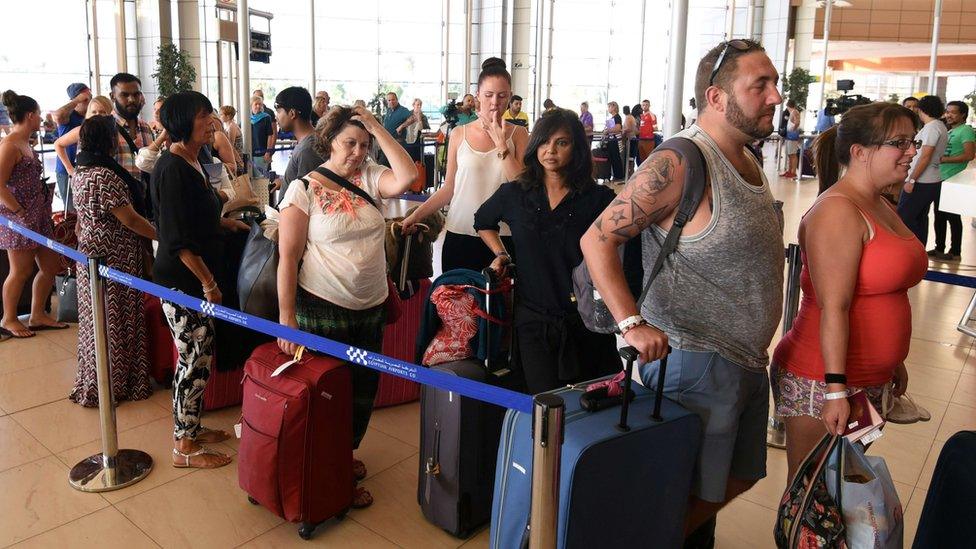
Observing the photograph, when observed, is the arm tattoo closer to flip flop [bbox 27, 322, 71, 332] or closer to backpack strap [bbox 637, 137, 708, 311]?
backpack strap [bbox 637, 137, 708, 311]

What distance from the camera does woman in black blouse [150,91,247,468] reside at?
295 cm

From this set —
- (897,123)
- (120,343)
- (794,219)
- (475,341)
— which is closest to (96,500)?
(120,343)

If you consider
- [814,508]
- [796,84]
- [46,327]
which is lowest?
[46,327]

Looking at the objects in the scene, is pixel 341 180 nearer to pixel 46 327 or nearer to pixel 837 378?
pixel 837 378

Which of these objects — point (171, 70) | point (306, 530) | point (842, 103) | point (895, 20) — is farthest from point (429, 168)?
point (895, 20)

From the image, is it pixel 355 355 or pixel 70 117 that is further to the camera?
pixel 70 117

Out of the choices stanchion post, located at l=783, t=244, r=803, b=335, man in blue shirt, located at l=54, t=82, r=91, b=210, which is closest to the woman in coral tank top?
stanchion post, located at l=783, t=244, r=803, b=335

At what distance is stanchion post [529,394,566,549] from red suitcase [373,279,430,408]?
7.43 feet

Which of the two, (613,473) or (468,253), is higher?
(468,253)

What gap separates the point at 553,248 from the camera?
8.40 feet

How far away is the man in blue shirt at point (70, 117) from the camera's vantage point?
20.4ft

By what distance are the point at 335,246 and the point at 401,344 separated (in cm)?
137

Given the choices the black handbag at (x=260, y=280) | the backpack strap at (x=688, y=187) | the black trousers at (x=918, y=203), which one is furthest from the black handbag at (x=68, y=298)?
the black trousers at (x=918, y=203)

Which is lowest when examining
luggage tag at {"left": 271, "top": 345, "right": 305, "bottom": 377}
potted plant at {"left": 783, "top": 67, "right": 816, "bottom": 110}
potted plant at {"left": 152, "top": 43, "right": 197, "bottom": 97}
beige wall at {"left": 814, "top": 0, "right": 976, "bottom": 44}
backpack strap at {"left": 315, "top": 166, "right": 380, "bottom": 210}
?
luggage tag at {"left": 271, "top": 345, "right": 305, "bottom": 377}
